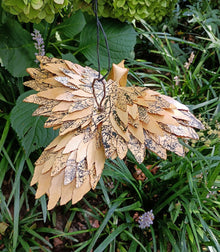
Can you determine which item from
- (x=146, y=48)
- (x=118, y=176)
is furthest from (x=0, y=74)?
(x=146, y=48)

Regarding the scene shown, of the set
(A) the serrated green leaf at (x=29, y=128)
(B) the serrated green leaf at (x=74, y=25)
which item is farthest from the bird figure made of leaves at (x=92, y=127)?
(B) the serrated green leaf at (x=74, y=25)

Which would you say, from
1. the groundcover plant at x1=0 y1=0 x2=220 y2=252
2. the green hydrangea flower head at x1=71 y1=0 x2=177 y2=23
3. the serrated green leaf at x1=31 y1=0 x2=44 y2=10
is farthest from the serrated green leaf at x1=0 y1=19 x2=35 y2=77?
the serrated green leaf at x1=31 y1=0 x2=44 y2=10

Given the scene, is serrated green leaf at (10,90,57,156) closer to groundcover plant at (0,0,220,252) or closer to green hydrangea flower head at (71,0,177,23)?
groundcover plant at (0,0,220,252)

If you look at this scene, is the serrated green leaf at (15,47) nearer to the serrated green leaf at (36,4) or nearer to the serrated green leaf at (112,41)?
the serrated green leaf at (112,41)

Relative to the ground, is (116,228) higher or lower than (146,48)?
lower

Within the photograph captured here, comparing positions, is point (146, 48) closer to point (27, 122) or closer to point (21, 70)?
point (21, 70)
